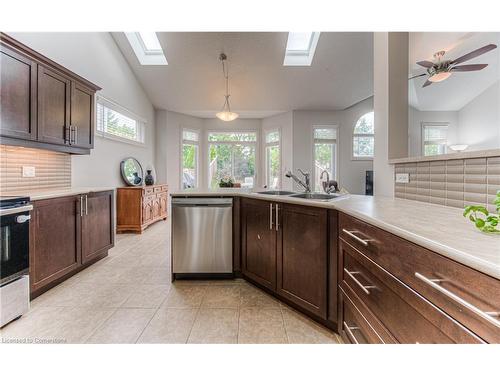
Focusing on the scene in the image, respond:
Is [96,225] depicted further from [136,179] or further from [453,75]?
[453,75]

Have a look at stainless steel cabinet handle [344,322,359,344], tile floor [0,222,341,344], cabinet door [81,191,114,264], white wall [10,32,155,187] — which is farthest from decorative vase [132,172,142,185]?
stainless steel cabinet handle [344,322,359,344]

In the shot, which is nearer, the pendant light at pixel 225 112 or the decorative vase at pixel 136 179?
the pendant light at pixel 225 112

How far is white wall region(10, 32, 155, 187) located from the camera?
10.0 feet

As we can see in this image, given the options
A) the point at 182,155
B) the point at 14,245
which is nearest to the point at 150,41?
the point at 182,155

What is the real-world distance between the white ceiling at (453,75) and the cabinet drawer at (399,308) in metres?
3.91

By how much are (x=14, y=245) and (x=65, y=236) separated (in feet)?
2.05

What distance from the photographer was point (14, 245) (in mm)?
1688

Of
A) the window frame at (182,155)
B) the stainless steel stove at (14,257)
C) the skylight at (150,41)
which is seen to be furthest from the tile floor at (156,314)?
the skylight at (150,41)

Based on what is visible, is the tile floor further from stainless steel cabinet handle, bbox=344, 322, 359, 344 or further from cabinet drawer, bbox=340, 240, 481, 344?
cabinet drawer, bbox=340, 240, 481, 344

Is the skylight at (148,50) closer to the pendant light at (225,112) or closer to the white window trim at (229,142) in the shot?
the pendant light at (225,112)

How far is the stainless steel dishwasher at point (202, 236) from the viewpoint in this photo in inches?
92.8

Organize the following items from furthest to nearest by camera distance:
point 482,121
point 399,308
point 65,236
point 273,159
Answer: point 273,159
point 482,121
point 65,236
point 399,308

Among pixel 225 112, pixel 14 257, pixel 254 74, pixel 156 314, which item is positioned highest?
pixel 254 74
